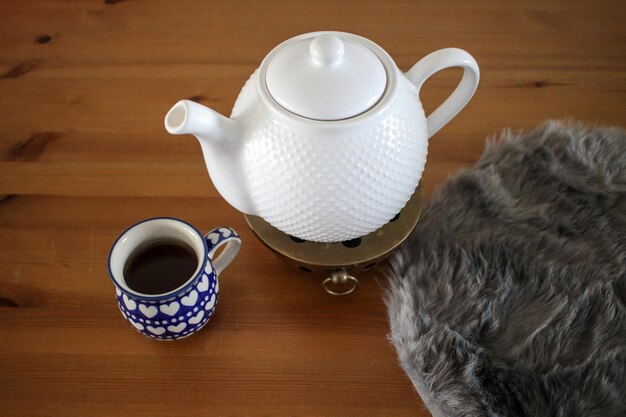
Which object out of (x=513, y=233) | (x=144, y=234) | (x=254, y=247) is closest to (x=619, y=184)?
(x=513, y=233)

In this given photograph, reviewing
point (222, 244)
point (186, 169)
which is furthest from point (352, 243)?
point (186, 169)

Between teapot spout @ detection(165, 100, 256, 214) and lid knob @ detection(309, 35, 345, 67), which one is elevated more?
lid knob @ detection(309, 35, 345, 67)

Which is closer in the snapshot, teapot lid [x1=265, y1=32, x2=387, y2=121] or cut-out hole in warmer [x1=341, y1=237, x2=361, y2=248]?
teapot lid [x1=265, y1=32, x2=387, y2=121]

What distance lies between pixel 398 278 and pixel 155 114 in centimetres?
38

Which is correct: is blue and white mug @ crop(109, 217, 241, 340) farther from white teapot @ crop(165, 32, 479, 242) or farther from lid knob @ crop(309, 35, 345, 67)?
lid knob @ crop(309, 35, 345, 67)

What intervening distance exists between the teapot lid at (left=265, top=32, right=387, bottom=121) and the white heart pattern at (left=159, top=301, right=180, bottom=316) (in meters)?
0.19

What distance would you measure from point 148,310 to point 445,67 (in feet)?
1.10

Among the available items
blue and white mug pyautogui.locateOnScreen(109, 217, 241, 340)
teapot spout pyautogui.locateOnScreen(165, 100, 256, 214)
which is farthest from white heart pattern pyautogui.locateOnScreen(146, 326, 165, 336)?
teapot spout pyautogui.locateOnScreen(165, 100, 256, 214)

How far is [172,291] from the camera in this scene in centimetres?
55

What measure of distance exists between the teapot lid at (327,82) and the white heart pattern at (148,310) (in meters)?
0.20

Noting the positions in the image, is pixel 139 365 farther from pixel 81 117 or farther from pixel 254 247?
pixel 81 117

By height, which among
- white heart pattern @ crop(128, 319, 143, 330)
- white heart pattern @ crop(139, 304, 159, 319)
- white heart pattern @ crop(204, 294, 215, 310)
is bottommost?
white heart pattern @ crop(128, 319, 143, 330)

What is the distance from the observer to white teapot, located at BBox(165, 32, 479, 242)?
51cm

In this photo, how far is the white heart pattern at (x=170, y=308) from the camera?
542mm
